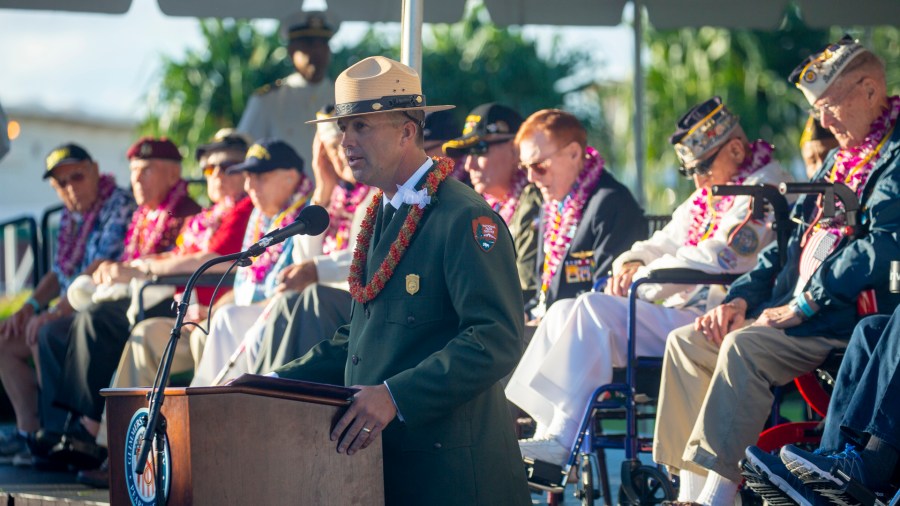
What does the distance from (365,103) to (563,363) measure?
6.78 feet

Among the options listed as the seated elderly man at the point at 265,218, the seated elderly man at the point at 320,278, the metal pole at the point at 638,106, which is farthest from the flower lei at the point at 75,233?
the metal pole at the point at 638,106

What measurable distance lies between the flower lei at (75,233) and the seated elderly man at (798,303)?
Result: 4.45 m

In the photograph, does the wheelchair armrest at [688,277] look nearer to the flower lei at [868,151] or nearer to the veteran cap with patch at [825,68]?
the flower lei at [868,151]

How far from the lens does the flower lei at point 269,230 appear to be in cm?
678

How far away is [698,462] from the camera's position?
15.1ft

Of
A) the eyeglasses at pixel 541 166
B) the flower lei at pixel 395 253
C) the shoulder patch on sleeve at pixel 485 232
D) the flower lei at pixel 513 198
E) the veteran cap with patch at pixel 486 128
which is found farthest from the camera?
the flower lei at pixel 513 198

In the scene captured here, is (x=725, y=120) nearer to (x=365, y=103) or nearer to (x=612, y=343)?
(x=612, y=343)

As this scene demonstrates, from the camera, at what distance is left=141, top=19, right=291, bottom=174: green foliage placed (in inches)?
1059

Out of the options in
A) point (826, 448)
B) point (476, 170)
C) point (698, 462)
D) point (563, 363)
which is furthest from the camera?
point (476, 170)

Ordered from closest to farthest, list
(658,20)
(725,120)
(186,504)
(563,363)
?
(186,504)
(563,363)
(725,120)
(658,20)

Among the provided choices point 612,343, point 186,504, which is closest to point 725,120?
point 612,343

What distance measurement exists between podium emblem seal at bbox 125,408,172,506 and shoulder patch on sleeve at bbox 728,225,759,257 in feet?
9.64

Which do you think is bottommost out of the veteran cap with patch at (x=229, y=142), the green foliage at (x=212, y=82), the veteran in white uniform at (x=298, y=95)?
the veteran cap with patch at (x=229, y=142)

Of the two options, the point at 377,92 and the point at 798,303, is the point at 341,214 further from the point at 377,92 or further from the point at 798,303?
the point at 377,92
